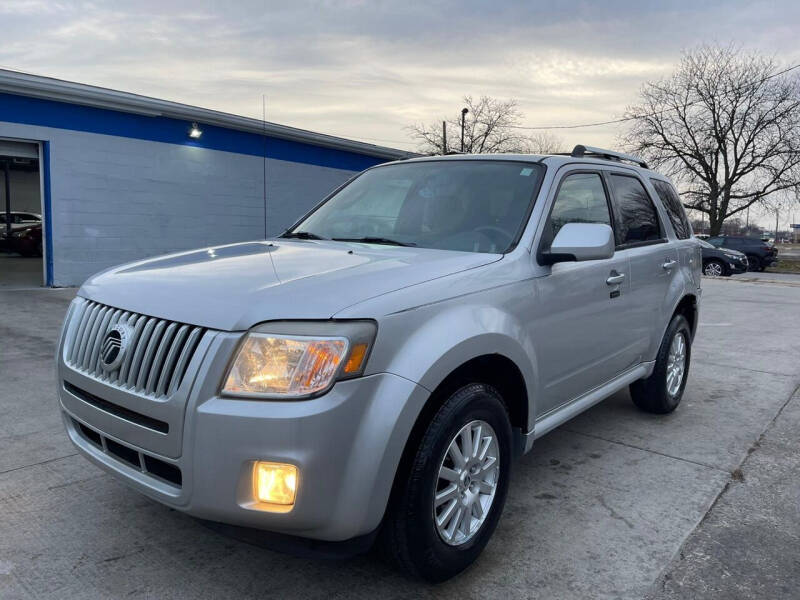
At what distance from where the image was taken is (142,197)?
12938 mm

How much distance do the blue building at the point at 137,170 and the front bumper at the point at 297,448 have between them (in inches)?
325

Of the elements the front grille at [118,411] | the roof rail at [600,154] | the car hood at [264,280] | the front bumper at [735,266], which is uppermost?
the roof rail at [600,154]

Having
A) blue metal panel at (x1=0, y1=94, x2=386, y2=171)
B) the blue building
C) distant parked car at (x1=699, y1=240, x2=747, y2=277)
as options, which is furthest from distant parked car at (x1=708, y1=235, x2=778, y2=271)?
the blue building

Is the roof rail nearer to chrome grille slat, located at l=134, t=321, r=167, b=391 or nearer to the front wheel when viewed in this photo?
chrome grille slat, located at l=134, t=321, r=167, b=391

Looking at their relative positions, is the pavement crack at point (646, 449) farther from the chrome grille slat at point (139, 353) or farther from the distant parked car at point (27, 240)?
the distant parked car at point (27, 240)

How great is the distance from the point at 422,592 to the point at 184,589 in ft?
3.00

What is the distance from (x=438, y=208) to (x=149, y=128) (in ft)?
37.1

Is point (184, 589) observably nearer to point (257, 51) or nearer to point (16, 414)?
point (16, 414)

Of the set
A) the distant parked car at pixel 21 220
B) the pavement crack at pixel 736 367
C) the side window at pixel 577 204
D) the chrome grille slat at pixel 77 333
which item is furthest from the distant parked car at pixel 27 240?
the side window at pixel 577 204

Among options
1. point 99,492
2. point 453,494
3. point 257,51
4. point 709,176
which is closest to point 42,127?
point 257,51

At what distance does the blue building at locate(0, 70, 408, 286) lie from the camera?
37.3 feet

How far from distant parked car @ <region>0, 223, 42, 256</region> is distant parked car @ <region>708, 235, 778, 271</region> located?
77.9 feet

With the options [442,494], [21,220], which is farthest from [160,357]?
[21,220]

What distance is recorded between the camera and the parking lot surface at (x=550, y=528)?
2.49 meters
